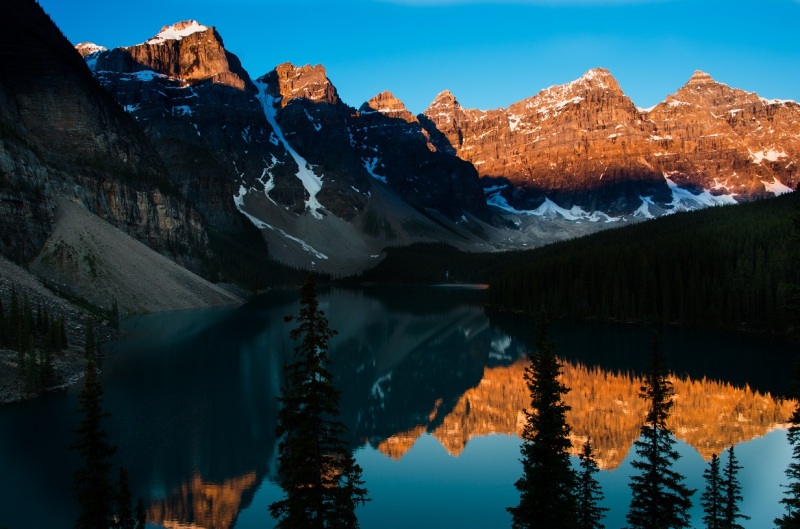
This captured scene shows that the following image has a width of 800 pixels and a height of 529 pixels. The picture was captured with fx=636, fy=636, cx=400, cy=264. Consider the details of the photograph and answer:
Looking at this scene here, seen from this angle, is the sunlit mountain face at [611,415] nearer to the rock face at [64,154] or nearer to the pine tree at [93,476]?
the pine tree at [93,476]

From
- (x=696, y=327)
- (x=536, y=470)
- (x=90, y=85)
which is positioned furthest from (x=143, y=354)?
(x=90, y=85)

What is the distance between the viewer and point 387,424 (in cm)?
3738

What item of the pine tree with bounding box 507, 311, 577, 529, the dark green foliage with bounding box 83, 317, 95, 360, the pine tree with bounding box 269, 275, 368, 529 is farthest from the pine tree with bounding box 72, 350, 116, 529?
the dark green foliage with bounding box 83, 317, 95, 360

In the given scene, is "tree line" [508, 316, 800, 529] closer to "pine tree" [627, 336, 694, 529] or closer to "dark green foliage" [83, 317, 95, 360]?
"pine tree" [627, 336, 694, 529]

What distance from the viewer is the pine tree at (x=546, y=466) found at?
16.0m

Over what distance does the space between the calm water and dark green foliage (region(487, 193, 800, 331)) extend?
7.17 meters

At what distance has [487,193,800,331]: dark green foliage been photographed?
75.1 metres

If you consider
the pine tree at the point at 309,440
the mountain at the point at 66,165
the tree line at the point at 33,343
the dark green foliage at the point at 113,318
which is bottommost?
the pine tree at the point at 309,440

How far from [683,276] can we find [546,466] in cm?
7698

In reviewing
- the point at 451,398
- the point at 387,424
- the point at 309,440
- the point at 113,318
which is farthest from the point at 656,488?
the point at 113,318

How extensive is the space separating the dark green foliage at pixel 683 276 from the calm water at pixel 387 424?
7.17m

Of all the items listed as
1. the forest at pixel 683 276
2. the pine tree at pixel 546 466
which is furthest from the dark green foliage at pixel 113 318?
the pine tree at pixel 546 466

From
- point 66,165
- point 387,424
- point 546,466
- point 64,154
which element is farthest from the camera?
point 64,154

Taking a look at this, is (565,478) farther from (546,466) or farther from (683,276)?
(683,276)
